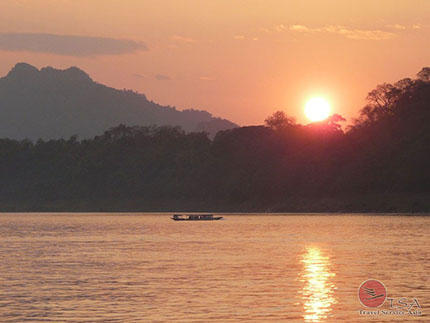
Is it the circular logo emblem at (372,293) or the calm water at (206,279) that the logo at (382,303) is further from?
the calm water at (206,279)

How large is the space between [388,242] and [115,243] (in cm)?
3063

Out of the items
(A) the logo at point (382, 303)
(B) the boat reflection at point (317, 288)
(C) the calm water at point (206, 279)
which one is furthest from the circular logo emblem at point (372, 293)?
(B) the boat reflection at point (317, 288)

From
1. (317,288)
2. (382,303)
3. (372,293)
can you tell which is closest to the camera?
(382,303)

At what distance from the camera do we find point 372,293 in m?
44.7

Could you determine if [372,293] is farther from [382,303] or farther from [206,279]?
[206,279]

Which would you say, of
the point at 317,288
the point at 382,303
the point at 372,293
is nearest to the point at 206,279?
the point at 317,288

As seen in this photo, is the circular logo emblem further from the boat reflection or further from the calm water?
the boat reflection

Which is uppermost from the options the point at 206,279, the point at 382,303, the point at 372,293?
the point at 206,279

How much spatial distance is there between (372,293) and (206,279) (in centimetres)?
1211

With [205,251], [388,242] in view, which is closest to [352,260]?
[205,251]

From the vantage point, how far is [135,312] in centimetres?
3916

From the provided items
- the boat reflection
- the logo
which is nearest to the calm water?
Result: the boat reflection

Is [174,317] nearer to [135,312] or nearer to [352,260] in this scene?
[135,312]

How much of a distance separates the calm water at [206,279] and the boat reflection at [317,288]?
0.17 ft
